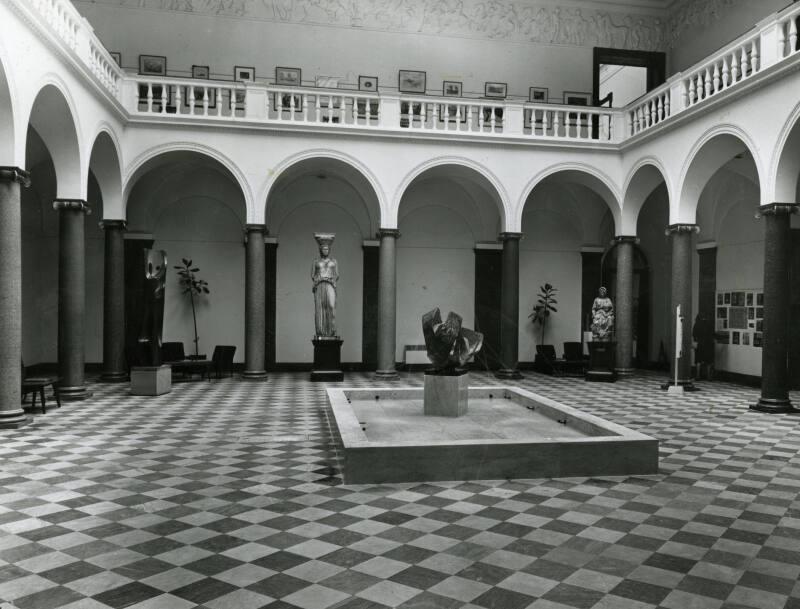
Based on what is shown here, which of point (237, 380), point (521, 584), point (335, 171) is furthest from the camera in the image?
point (335, 171)

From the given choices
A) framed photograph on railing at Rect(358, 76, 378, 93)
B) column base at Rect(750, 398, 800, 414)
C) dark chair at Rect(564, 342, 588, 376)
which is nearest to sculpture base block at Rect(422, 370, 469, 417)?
column base at Rect(750, 398, 800, 414)

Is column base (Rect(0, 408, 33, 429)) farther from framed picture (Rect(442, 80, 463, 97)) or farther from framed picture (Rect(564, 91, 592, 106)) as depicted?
framed picture (Rect(564, 91, 592, 106))

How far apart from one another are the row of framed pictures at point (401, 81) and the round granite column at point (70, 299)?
6.57 m

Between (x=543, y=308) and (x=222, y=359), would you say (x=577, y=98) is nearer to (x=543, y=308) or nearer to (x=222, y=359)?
(x=543, y=308)

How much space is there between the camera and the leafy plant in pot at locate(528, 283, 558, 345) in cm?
2141

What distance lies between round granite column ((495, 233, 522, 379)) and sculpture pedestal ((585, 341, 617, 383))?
1897mm

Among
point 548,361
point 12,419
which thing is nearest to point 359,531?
point 12,419

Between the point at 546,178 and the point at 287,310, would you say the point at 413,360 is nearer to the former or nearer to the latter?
the point at 287,310

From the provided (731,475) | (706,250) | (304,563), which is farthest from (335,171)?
(304,563)

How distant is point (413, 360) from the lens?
20.6 meters

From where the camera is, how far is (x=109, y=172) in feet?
51.3

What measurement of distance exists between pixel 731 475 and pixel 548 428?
2239mm

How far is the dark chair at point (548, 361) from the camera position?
1941 cm

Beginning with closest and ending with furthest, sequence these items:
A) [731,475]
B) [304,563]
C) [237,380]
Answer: [304,563] < [731,475] < [237,380]
